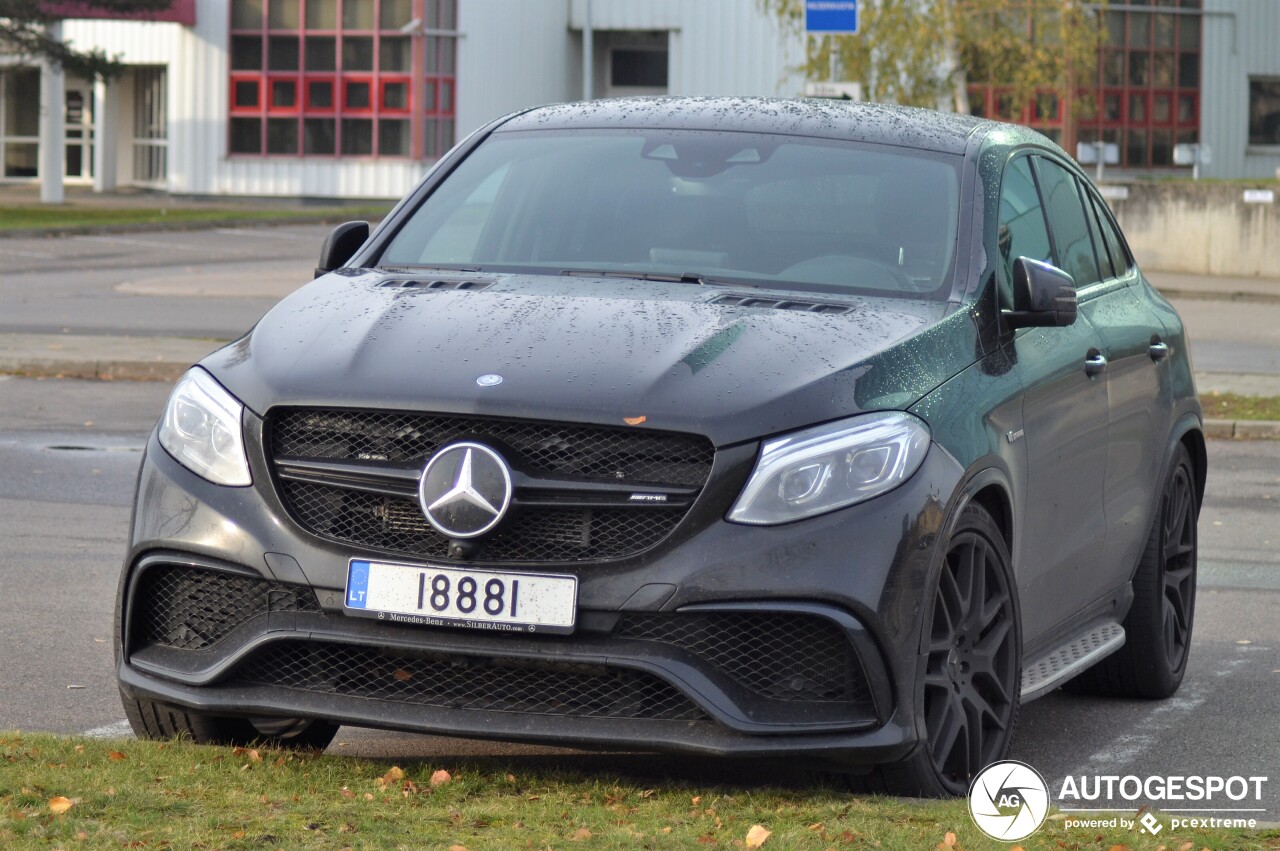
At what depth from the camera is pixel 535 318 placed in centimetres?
496

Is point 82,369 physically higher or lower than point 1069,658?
higher

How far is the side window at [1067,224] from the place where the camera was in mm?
6414

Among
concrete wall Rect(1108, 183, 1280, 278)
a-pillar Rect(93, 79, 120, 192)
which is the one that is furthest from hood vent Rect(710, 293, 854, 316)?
a-pillar Rect(93, 79, 120, 192)

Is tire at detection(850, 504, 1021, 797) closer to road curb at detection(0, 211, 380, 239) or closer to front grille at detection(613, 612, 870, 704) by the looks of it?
front grille at detection(613, 612, 870, 704)

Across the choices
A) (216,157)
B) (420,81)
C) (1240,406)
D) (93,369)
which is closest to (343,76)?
(420,81)

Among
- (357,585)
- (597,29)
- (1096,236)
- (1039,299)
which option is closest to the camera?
(357,585)

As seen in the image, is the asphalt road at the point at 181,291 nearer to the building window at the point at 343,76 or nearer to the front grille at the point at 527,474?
the building window at the point at 343,76

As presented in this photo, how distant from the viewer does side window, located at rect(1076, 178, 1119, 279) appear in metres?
6.82

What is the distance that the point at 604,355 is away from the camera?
4.69 metres

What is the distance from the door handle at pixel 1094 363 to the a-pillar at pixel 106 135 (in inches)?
1870

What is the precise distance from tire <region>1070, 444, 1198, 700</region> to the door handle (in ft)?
2.67

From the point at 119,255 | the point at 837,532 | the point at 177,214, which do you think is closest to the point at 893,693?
the point at 837,532

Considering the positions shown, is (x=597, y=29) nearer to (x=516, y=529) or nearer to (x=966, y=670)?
(x=966, y=670)

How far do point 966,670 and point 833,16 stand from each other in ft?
45.3
